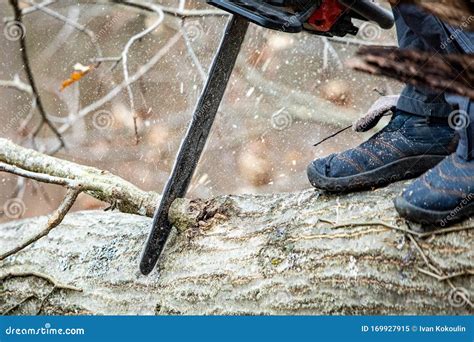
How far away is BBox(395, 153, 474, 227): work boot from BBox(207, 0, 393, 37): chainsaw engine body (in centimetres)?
30

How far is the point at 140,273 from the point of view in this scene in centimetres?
114

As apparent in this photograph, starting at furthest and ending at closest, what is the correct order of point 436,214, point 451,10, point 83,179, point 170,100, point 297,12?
point 170,100
point 83,179
point 297,12
point 436,214
point 451,10

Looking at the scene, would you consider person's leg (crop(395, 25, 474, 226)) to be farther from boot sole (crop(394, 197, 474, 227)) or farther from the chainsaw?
the chainsaw

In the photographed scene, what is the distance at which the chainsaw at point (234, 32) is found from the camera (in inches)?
35.4

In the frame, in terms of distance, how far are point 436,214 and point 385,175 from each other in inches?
7.1

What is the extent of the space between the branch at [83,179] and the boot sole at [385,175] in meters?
0.47

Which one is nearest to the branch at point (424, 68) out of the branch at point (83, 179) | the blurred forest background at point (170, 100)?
the branch at point (83, 179)

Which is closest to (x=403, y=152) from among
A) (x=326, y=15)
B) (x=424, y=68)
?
(x=326, y=15)

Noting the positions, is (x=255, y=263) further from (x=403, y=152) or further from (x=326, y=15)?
(x=326, y=15)

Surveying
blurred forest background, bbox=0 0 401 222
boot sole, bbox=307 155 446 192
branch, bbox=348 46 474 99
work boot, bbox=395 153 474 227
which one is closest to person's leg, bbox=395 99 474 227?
work boot, bbox=395 153 474 227

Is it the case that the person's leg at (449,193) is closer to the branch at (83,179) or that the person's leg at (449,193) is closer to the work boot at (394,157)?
the work boot at (394,157)

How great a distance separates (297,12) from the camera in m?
0.92

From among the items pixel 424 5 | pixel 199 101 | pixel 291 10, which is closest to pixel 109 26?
pixel 199 101

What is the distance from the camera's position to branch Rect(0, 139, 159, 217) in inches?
50.6
